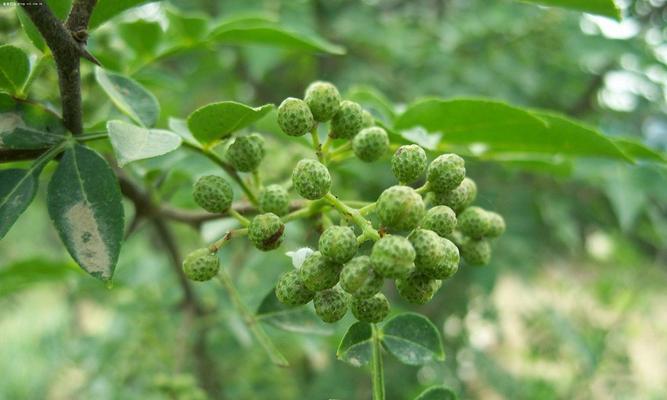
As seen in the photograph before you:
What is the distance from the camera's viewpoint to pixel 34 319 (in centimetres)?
916

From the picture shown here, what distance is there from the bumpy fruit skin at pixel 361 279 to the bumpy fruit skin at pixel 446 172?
0.82ft

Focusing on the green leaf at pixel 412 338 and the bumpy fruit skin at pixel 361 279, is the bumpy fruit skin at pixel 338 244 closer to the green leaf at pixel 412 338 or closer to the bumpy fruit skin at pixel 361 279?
the bumpy fruit skin at pixel 361 279

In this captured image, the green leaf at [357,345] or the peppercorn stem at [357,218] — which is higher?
the peppercorn stem at [357,218]

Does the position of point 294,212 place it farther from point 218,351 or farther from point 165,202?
point 218,351

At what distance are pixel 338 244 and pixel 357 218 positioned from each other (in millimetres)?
107

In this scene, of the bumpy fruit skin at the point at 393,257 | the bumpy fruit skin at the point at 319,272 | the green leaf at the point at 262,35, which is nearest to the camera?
the bumpy fruit skin at the point at 393,257

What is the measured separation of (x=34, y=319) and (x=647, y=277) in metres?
8.32

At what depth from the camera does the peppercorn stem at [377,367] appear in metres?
1.20

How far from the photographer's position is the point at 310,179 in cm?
117

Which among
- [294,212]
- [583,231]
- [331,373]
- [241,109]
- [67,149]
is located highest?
[241,109]

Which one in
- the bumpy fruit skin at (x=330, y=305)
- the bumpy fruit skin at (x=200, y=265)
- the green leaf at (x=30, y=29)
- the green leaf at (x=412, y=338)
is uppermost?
the green leaf at (x=30, y=29)

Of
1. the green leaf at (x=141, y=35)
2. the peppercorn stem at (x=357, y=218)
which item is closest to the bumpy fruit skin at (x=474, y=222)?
the peppercorn stem at (x=357, y=218)

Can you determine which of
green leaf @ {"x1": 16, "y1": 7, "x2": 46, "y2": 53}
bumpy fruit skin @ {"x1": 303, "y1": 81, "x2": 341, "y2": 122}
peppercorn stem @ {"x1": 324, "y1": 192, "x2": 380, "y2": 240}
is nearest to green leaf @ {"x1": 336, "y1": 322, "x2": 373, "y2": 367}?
peppercorn stem @ {"x1": 324, "y1": 192, "x2": 380, "y2": 240}

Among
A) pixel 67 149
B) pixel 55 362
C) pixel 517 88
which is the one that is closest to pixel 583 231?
pixel 517 88
